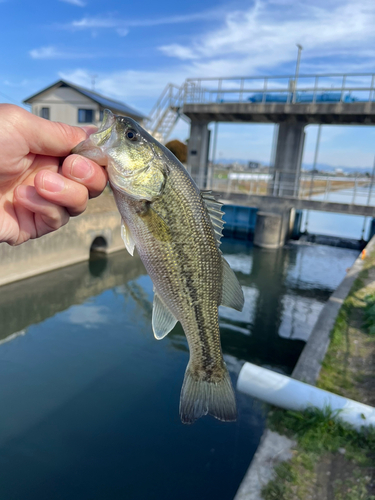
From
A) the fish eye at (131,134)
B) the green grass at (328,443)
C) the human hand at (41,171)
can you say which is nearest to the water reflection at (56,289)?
the green grass at (328,443)

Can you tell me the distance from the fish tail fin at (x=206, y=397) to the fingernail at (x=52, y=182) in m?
1.63

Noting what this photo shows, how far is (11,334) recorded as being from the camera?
10.1 metres

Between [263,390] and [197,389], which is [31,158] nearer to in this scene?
[197,389]

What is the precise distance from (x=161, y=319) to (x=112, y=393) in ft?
19.6

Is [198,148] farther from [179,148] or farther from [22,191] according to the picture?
[22,191]

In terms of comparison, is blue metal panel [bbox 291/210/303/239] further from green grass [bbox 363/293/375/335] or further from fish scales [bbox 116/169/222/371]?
fish scales [bbox 116/169/222/371]

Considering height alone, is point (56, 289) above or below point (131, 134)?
below

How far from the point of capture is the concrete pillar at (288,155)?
24328 millimetres

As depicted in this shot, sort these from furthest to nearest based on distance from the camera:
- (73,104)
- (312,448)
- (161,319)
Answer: (73,104) < (312,448) < (161,319)

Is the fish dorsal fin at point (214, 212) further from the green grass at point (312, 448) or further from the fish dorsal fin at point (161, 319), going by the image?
the green grass at point (312, 448)

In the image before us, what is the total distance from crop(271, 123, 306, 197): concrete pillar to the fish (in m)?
22.6

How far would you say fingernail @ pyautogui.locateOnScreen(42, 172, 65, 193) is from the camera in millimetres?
2438

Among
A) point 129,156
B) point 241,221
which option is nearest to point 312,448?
point 129,156

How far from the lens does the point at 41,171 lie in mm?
2461
